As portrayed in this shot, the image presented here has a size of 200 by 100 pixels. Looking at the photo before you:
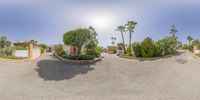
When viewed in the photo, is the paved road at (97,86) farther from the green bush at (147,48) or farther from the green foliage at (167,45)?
the green foliage at (167,45)

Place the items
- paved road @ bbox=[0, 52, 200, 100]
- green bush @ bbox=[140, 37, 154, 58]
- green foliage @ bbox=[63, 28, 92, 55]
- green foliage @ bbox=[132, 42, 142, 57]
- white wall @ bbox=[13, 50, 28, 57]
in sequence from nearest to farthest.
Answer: paved road @ bbox=[0, 52, 200, 100] < white wall @ bbox=[13, 50, 28, 57] < green foliage @ bbox=[63, 28, 92, 55] < green bush @ bbox=[140, 37, 154, 58] < green foliage @ bbox=[132, 42, 142, 57]

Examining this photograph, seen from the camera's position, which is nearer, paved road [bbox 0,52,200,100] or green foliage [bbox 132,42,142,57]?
paved road [bbox 0,52,200,100]

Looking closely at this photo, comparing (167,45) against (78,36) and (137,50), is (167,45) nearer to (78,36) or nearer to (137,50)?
(137,50)

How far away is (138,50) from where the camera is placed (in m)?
33.1

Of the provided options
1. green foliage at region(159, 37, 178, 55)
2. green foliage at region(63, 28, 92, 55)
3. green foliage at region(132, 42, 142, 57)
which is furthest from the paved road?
green foliage at region(159, 37, 178, 55)

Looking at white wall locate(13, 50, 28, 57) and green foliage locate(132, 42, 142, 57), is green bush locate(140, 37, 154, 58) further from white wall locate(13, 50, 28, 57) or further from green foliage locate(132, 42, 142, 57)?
white wall locate(13, 50, 28, 57)

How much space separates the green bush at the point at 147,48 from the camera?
104 ft

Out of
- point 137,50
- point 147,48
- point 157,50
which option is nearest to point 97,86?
point 147,48

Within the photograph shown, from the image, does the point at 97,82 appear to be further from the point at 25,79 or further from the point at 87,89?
the point at 25,79

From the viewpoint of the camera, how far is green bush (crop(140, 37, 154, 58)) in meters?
31.8

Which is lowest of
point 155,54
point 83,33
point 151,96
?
point 151,96

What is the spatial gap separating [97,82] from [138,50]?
19.4 m

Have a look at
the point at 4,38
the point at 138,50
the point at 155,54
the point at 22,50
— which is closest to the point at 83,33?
the point at 22,50

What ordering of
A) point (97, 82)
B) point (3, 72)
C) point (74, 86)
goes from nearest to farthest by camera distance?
point (74, 86) → point (97, 82) → point (3, 72)
